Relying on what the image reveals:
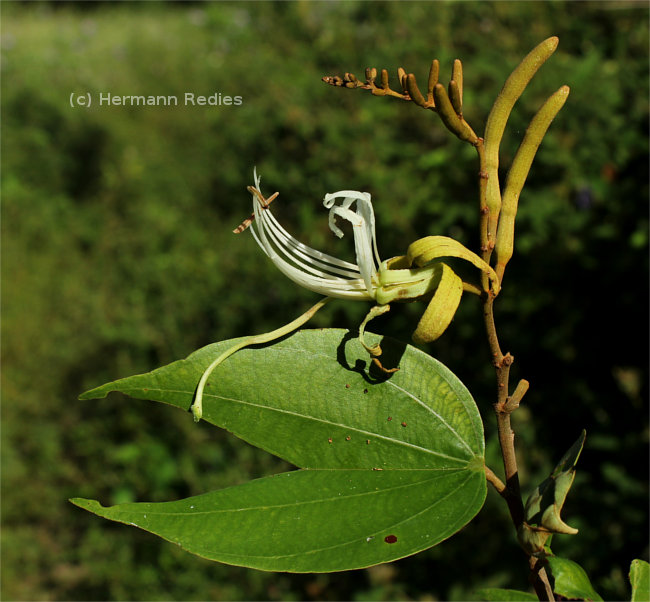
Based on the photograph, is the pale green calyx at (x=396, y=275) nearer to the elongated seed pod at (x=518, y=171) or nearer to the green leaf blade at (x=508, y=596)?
the elongated seed pod at (x=518, y=171)

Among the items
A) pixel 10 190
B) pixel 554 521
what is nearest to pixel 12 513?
pixel 10 190

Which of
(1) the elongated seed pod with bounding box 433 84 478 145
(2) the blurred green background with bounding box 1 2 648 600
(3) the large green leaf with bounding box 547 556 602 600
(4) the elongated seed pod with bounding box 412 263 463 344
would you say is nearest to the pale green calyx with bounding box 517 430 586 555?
(3) the large green leaf with bounding box 547 556 602 600

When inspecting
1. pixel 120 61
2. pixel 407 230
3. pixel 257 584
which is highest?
pixel 120 61

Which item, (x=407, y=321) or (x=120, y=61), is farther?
(x=120, y=61)

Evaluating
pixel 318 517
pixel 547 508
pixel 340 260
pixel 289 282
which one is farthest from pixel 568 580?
pixel 289 282

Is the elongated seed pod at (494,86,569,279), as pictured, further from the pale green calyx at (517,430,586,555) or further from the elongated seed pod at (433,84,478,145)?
the pale green calyx at (517,430,586,555)

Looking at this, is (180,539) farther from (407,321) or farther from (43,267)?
(43,267)

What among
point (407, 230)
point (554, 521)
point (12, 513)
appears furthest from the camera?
point (12, 513)
